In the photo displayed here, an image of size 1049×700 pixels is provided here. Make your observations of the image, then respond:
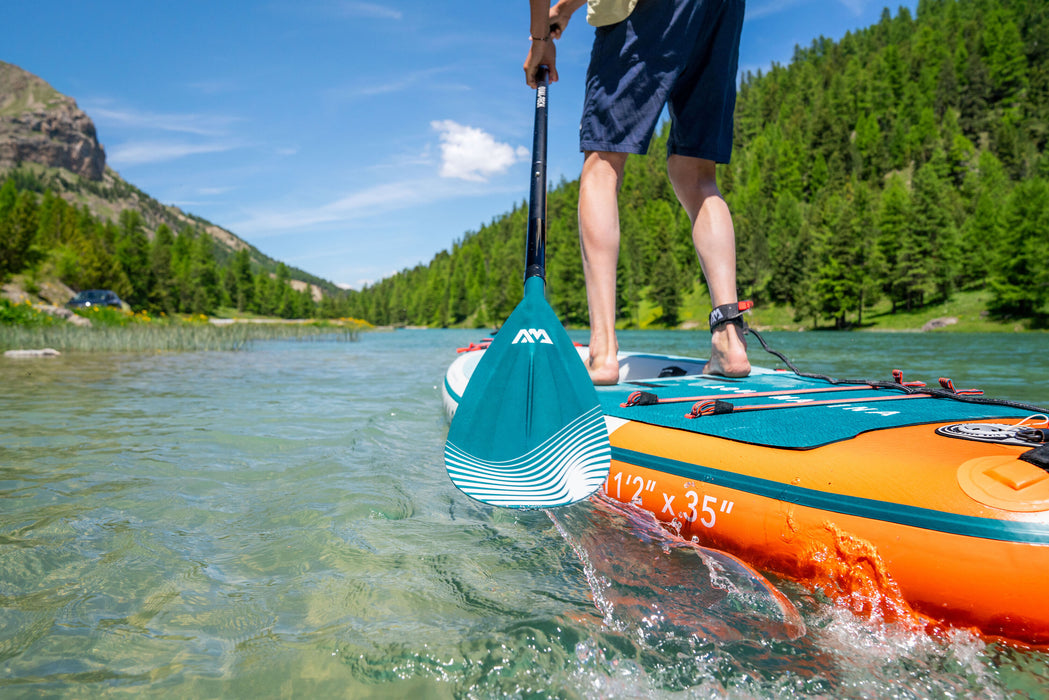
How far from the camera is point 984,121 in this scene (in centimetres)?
7212

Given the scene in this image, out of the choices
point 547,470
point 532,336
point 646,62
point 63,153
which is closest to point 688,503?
point 547,470

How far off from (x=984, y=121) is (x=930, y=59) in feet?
47.4

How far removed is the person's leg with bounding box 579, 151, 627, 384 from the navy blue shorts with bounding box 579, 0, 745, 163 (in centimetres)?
9

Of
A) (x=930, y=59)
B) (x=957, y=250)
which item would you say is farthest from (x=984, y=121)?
(x=957, y=250)

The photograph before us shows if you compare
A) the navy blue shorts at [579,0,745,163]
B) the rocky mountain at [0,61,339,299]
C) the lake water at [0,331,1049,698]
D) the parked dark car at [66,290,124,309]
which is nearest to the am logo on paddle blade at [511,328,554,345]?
the lake water at [0,331,1049,698]

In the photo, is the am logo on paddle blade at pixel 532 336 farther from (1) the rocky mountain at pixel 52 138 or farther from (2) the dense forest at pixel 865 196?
(1) the rocky mountain at pixel 52 138

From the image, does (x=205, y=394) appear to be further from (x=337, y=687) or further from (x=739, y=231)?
(x=739, y=231)

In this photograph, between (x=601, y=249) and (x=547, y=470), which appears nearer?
(x=547, y=470)

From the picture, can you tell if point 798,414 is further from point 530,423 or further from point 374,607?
point 374,607

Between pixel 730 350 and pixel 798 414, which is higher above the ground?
pixel 730 350

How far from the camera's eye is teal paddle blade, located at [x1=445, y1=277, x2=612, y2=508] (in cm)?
143

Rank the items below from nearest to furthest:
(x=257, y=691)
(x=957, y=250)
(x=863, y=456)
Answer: (x=257, y=691)
(x=863, y=456)
(x=957, y=250)

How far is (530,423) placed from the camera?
159cm

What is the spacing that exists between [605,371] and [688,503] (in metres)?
0.91
